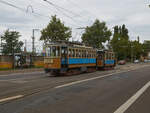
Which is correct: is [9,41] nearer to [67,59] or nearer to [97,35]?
[97,35]

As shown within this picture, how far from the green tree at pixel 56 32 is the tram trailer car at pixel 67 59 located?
14.3 m

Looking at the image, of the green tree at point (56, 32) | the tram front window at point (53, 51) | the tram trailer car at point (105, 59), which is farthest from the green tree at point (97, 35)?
the tram front window at point (53, 51)

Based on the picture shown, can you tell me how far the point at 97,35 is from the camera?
60.2 metres

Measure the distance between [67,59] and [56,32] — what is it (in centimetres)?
1917

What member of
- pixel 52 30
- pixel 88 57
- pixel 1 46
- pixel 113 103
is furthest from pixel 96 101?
pixel 1 46

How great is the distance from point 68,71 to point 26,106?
1290cm

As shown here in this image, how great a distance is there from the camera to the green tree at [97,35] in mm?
59781

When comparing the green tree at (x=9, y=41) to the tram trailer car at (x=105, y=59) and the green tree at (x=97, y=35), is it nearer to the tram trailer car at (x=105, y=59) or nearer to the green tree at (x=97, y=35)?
the green tree at (x=97, y=35)

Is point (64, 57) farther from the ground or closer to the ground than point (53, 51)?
closer to the ground

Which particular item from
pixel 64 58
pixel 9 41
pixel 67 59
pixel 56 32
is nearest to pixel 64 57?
pixel 64 58

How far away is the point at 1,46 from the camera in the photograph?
220 ft

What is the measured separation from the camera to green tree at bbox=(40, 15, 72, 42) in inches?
1471

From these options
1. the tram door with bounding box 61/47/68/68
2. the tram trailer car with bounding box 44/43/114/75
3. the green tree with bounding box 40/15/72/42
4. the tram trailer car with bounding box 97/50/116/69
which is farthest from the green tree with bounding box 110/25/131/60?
the tram door with bounding box 61/47/68/68

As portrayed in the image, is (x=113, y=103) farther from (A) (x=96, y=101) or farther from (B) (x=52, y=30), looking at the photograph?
(B) (x=52, y=30)
